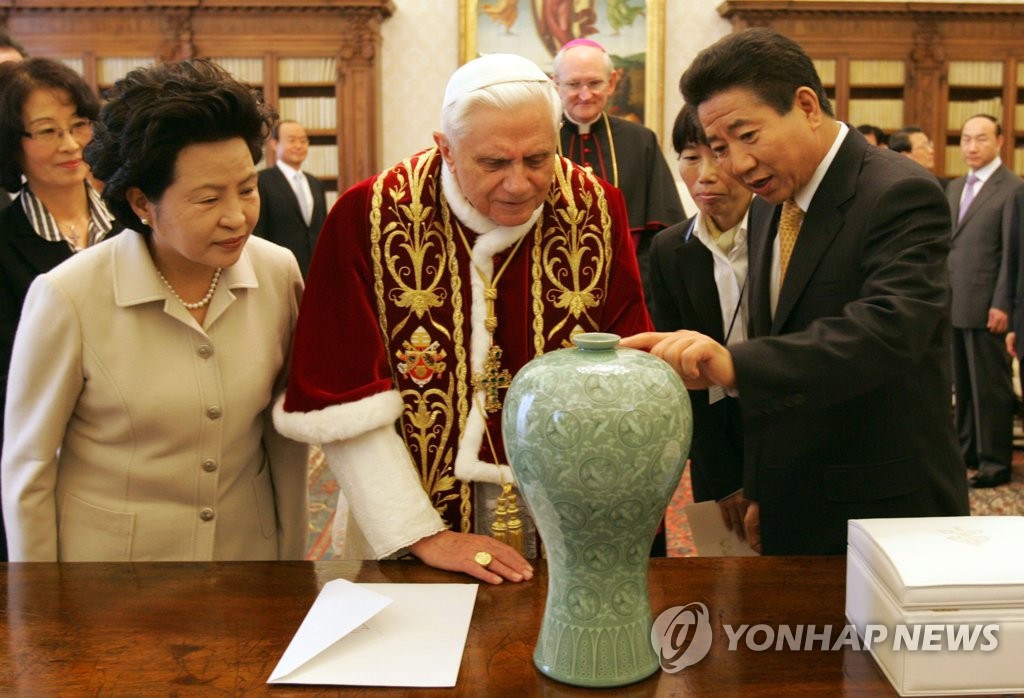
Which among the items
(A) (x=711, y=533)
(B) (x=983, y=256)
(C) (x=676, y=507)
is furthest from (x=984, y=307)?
(A) (x=711, y=533)

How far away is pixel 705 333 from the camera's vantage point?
2518 millimetres

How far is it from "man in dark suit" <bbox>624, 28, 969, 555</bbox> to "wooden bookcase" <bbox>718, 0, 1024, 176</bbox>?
7405mm

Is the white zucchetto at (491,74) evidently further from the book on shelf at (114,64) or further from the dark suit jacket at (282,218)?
the book on shelf at (114,64)

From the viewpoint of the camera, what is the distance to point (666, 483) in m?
1.30

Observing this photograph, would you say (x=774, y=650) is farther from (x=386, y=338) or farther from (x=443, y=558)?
(x=386, y=338)

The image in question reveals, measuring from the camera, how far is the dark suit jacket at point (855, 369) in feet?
5.73

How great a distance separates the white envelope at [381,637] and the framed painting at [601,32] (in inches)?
307

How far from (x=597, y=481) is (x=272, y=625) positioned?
24.2 inches

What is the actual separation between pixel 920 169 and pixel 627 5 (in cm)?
757

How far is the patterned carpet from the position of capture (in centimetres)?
477

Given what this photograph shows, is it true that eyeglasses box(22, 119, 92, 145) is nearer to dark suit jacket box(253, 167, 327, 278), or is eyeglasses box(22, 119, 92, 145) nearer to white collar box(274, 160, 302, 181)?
dark suit jacket box(253, 167, 327, 278)
